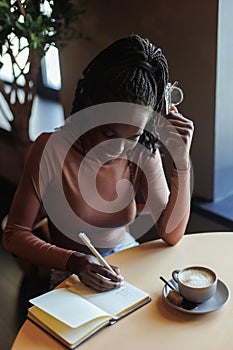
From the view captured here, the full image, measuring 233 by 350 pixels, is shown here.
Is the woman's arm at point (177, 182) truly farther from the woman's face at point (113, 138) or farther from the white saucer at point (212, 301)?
the white saucer at point (212, 301)

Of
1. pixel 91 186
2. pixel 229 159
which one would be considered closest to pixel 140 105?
pixel 91 186

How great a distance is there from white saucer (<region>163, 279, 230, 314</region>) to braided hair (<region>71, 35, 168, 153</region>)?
515 mm

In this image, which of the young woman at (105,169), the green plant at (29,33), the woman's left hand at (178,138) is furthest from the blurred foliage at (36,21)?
the woman's left hand at (178,138)

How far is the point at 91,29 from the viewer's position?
247cm

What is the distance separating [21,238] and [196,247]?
51 centimetres

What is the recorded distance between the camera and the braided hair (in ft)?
4.35

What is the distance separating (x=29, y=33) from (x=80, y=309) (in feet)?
3.99

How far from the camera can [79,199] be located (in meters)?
1.51

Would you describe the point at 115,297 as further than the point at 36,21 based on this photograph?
No

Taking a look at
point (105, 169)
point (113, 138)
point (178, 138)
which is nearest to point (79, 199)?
point (105, 169)

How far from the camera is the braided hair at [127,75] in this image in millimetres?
1327

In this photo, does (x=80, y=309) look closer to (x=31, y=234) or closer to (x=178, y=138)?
(x=31, y=234)

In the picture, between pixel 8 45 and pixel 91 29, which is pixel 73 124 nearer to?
pixel 8 45

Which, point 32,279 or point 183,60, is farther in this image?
point 183,60
